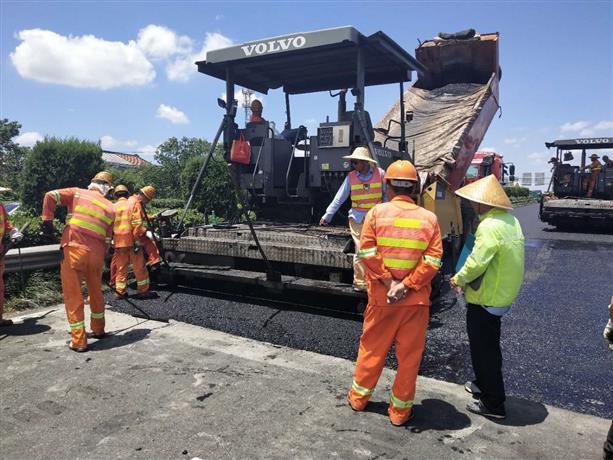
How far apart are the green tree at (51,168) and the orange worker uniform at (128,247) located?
334 inches

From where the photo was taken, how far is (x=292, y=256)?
4.97 metres

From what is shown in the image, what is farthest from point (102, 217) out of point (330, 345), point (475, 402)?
point (475, 402)

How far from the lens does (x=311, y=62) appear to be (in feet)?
20.1

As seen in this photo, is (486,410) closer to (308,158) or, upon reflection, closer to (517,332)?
(517,332)

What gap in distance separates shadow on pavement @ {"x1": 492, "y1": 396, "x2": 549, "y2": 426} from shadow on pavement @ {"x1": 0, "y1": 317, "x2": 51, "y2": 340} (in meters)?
4.03

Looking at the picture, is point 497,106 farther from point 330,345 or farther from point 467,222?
point 330,345

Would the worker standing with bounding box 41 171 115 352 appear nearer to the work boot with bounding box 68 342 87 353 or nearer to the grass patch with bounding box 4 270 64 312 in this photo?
the work boot with bounding box 68 342 87 353

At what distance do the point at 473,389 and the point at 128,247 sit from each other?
4290 millimetres

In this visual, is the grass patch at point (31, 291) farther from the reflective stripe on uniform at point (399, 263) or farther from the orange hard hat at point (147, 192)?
the reflective stripe on uniform at point (399, 263)

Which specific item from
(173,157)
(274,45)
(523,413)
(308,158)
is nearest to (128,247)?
(308,158)

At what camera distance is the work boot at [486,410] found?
9.57ft

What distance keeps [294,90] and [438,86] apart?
388 centimetres

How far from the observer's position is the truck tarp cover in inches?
295

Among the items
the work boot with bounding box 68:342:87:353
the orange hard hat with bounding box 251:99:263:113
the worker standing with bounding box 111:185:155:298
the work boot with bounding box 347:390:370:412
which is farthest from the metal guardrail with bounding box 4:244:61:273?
the work boot with bounding box 347:390:370:412
